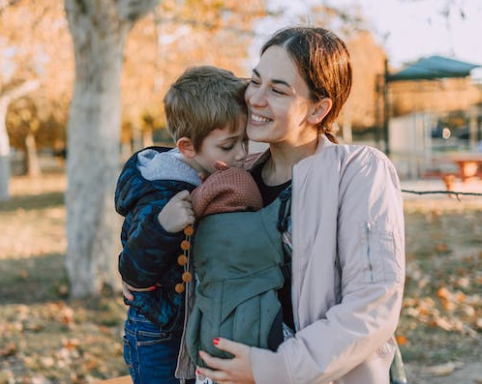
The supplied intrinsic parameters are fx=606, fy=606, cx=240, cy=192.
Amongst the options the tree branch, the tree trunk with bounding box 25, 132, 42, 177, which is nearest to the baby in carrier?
the tree branch

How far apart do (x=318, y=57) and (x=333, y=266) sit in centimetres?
65

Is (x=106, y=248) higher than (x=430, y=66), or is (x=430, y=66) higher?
(x=430, y=66)

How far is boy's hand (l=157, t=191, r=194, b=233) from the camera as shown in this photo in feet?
5.86

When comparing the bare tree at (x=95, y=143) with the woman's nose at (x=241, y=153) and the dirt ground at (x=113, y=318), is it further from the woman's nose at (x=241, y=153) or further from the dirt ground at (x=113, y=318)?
the woman's nose at (x=241, y=153)

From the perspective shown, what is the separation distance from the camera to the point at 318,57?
188 centimetres

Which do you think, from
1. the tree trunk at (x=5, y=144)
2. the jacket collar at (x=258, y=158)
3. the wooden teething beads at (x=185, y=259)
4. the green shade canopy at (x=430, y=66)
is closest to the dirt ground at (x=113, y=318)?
the jacket collar at (x=258, y=158)

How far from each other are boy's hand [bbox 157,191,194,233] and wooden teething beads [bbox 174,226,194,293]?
0.09 feet

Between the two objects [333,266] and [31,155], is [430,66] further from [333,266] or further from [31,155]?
[31,155]

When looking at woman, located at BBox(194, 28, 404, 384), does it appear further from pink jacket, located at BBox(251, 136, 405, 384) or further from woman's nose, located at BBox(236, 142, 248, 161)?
woman's nose, located at BBox(236, 142, 248, 161)

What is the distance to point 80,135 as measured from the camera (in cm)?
643

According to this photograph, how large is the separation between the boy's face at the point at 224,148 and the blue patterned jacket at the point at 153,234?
0.06 meters

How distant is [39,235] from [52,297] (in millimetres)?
5461

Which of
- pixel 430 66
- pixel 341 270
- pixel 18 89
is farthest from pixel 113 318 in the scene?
pixel 18 89

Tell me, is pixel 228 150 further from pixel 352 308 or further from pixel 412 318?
pixel 412 318
